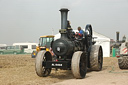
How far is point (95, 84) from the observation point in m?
6.50

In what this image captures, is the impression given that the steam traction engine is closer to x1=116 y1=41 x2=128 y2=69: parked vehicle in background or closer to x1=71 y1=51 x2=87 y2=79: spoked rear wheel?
x1=71 y1=51 x2=87 y2=79: spoked rear wheel

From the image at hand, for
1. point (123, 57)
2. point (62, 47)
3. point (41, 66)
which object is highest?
point (62, 47)

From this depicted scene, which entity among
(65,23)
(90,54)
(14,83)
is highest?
(65,23)

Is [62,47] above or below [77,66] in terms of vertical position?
above

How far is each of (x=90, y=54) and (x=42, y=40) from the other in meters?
14.6

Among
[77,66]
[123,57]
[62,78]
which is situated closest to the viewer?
[77,66]

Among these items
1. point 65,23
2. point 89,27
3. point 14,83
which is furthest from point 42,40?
point 14,83

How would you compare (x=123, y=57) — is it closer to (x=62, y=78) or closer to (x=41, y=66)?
(x=62, y=78)

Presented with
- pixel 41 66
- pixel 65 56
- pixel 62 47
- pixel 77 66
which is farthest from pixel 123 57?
pixel 41 66

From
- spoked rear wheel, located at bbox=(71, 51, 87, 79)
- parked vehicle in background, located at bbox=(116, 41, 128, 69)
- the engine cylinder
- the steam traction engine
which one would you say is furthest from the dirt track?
the engine cylinder

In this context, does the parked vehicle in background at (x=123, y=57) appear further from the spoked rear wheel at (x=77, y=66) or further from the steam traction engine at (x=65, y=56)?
the spoked rear wheel at (x=77, y=66)

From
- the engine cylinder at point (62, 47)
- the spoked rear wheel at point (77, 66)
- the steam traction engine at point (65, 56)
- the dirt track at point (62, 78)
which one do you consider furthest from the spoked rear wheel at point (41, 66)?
the spoked rear wheel at point (77, 66)

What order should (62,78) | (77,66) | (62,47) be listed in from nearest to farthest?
(77,66), (62,47), (62,78)

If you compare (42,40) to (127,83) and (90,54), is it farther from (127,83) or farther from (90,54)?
(127,83)
